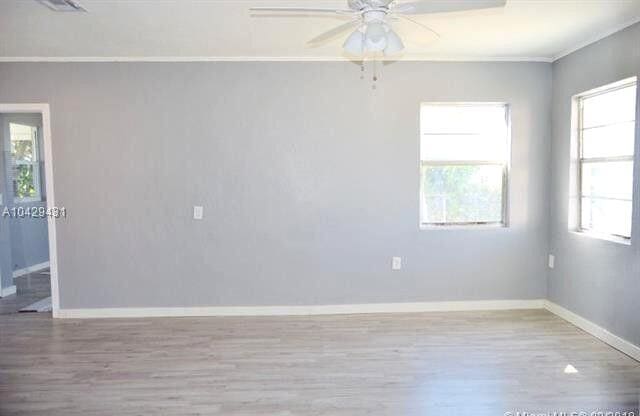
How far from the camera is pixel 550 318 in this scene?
4.11m

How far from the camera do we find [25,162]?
19.3ft

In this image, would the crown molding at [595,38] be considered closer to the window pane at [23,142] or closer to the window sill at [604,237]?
the window sill at [604,237]

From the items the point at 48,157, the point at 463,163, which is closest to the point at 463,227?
the point at 463,163

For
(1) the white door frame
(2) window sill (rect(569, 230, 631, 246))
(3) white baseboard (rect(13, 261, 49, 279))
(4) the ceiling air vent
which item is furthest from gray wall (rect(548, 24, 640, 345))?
(3) white baseboard (rect(13, 261, 49, 279))

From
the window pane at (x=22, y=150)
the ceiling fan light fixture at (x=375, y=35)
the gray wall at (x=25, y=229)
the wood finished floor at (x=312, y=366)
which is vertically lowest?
the wood finished floor at (x=312, y=366)

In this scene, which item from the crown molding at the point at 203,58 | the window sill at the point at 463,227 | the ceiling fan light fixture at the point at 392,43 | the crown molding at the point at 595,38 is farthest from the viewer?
the window sill at the point at 463,227

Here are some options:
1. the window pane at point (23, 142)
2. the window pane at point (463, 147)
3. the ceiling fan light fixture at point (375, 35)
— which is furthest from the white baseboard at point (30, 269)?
the ceiling fan light fixture at point (375, 35)

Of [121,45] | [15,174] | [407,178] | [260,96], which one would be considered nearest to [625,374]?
[407,178]

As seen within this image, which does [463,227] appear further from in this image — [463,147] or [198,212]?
[198,212]

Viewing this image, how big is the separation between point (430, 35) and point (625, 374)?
9.38 feet

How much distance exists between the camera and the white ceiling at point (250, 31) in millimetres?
2908

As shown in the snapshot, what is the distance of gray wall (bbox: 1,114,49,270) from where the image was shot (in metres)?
5.30

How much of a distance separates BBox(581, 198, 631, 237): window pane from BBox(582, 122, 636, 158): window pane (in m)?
0.41

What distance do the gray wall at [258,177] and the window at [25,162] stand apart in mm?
1984
